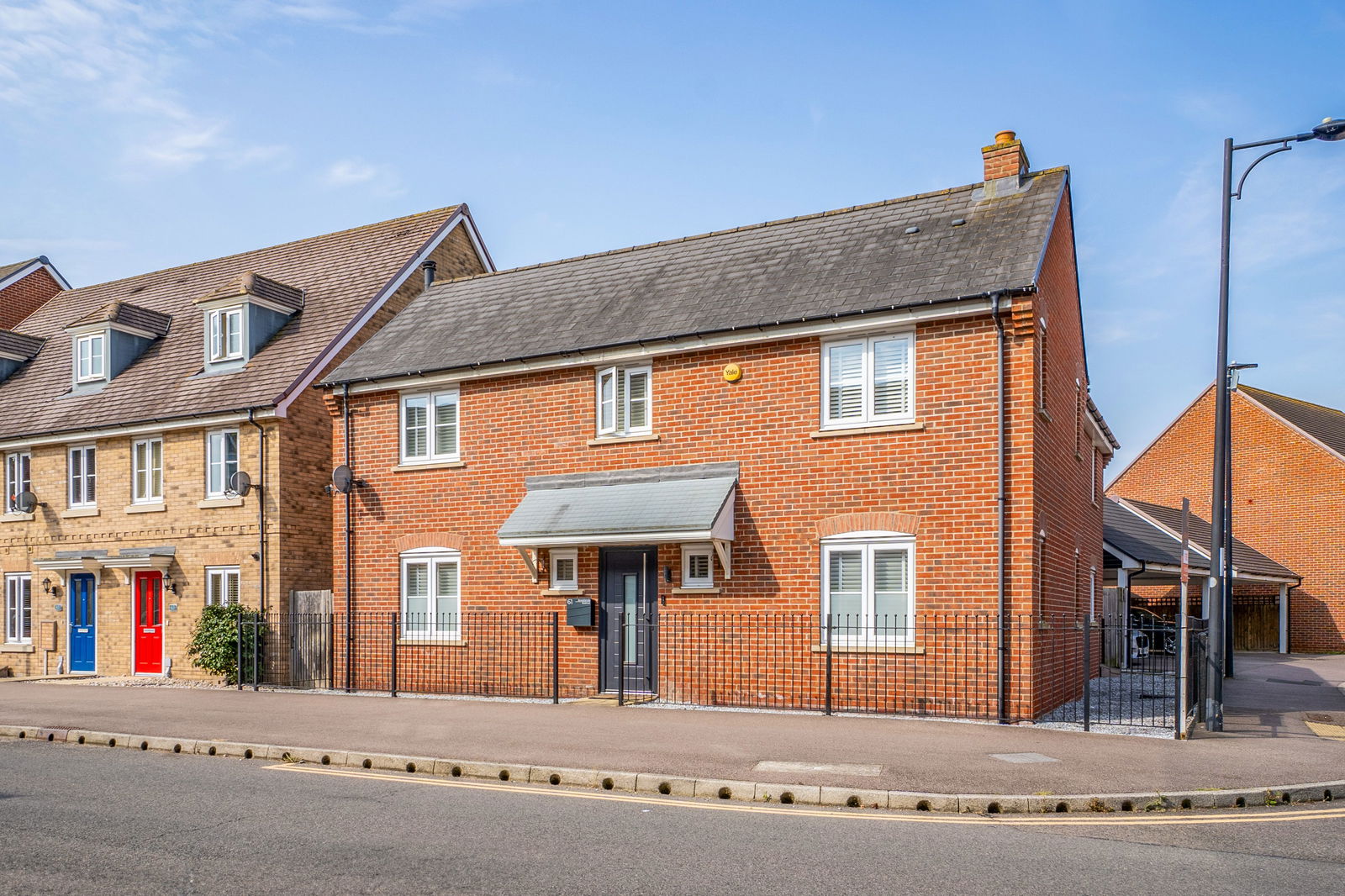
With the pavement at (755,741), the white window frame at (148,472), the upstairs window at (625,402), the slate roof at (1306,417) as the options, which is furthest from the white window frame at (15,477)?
the slate roof at (1306,417)

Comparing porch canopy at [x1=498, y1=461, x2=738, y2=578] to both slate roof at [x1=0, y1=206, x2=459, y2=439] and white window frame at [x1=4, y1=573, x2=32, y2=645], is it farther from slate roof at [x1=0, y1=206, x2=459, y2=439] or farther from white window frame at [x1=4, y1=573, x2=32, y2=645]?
white window frame at [x1=4, y1=573, x2=32, y2=645]

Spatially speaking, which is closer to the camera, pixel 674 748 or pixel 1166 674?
pixel 674 748

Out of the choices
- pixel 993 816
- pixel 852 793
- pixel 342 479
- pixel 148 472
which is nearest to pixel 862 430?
pixel 852 793

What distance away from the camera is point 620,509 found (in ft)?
55.2

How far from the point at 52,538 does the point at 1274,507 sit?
123ft

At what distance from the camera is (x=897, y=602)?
15.4 m

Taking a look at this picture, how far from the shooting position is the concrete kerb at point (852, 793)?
910 cm

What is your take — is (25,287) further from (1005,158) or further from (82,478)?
(1005,158)

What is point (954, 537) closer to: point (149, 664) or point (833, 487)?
point (833, 487)

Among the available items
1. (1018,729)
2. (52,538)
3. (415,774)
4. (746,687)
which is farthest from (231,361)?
(1018,729)

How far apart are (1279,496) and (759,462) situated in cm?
3028

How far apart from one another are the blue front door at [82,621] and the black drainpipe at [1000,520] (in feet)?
62.5

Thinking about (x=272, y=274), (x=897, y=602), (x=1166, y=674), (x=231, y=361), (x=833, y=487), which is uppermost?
(x=272, y=274)

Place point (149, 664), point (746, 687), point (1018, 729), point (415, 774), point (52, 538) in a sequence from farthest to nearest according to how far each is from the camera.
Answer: point (52, 538) < point (149, 664) < point (746, 687) < point (1018, 729) < point (415, 774)
